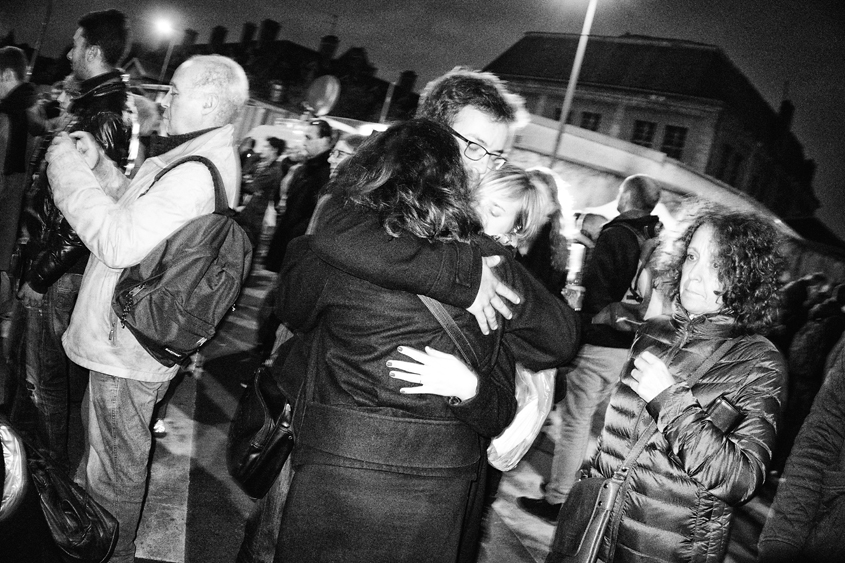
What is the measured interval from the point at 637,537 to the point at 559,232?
7.16 feet

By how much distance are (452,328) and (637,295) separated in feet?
10.1

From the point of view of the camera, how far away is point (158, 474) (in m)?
3.73

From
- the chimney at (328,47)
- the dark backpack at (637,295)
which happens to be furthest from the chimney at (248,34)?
the dark backpack at (637,295)

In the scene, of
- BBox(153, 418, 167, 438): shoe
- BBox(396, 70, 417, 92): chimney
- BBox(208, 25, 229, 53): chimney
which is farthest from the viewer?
BBox(208, 25, 229, 53): chimney

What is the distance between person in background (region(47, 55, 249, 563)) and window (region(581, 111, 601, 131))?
35.0 meters

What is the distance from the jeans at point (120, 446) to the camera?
2.48 meters

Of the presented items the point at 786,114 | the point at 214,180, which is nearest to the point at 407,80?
the point at 786,114

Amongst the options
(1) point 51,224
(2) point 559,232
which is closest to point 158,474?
(1) point 51,224

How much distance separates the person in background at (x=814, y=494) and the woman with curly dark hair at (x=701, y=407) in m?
0.41

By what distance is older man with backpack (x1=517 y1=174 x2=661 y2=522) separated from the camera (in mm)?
4074

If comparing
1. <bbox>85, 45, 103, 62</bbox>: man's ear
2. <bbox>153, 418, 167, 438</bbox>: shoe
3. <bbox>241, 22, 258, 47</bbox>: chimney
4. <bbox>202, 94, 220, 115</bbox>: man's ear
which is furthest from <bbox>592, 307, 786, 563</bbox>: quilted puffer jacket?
<bbox>241, 22, 258, 47</bbox>: chimney

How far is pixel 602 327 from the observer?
4047 millimetres

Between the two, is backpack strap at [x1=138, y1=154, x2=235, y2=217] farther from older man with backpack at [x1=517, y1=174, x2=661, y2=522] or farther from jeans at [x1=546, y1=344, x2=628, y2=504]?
jeans at [x1=546, y1=344, x2=628, y2=504]

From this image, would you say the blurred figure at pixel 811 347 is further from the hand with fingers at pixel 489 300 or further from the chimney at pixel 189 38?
the chimney at pixel 189 38
